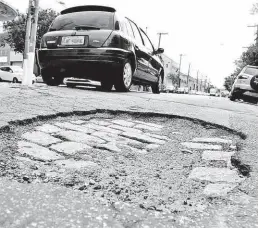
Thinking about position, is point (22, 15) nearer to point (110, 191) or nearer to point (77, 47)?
point (77, 47)

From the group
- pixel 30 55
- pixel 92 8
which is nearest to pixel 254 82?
pixel 92 8

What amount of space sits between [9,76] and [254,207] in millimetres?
20010

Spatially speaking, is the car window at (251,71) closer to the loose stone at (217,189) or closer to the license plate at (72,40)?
the license plate at (72,40)

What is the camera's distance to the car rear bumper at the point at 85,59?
5594 mm

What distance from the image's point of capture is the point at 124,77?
20.3 ft

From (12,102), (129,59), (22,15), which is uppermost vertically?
(22,15)

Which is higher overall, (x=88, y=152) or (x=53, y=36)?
(x=53, y=36)

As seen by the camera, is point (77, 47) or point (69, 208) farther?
point (77, 47)

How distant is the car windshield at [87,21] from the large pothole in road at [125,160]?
302cm

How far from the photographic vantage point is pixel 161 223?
4.05 ft

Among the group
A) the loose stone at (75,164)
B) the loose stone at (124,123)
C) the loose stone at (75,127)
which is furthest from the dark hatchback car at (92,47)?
the loose stone at (75,164)

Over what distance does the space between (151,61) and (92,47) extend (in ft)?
7.92

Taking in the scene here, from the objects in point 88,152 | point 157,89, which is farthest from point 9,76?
point 88,152

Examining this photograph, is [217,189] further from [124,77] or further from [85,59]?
[124,77]
